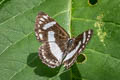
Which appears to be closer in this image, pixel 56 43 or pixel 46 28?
pixel 46 28

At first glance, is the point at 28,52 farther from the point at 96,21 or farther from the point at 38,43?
the point at 96,21

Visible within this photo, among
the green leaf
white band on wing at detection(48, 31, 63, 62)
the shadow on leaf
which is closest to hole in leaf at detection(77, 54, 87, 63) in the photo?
the green leaf

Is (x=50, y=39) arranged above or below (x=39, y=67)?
above

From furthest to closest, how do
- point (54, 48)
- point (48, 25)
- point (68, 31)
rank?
point (54, 48)
point (48, 25)
point (68, 31)

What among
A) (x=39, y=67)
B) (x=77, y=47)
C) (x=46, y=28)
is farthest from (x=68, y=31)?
(x=39, y=67)

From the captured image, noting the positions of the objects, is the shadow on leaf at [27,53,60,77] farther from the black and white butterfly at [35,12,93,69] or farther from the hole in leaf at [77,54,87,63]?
the hole in leaf at [77,54,87,63]

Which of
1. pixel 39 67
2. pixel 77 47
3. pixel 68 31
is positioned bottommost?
pixel 39 67

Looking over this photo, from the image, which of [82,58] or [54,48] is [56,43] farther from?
[82,58]
